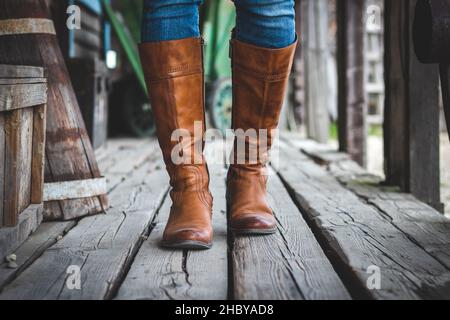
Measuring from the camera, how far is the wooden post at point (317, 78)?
15.9 ft

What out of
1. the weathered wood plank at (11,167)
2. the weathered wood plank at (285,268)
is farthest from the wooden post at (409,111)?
the weathered wood plank at (11,167)

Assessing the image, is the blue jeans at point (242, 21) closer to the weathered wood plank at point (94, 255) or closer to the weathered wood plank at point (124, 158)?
the weathered wood plank at point (94, 255)

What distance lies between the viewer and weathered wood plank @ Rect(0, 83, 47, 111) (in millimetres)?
1454

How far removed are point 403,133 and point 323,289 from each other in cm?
142

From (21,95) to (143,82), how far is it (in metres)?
3.53

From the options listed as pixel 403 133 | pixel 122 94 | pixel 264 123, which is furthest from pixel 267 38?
pixel 122 94

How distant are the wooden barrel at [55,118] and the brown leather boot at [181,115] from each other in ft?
1.27

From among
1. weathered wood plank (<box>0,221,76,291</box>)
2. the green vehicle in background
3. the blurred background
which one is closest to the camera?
weathered wood plank (<box>0,221,76,291</box>)

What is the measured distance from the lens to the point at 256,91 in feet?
5.63

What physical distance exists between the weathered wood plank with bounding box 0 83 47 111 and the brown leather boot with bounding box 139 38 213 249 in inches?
11.6

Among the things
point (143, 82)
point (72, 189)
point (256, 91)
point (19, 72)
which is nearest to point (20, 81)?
point (19, 72)

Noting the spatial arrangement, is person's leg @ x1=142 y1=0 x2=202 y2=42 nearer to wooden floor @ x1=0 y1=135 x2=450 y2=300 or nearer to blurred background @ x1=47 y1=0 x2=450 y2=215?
wooden floor @ x1=0 y1=135 x2=450 y2=300

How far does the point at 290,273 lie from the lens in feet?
4.39

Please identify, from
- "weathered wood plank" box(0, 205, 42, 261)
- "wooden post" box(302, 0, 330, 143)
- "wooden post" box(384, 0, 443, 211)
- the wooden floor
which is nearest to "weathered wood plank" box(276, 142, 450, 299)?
the wooden floor
